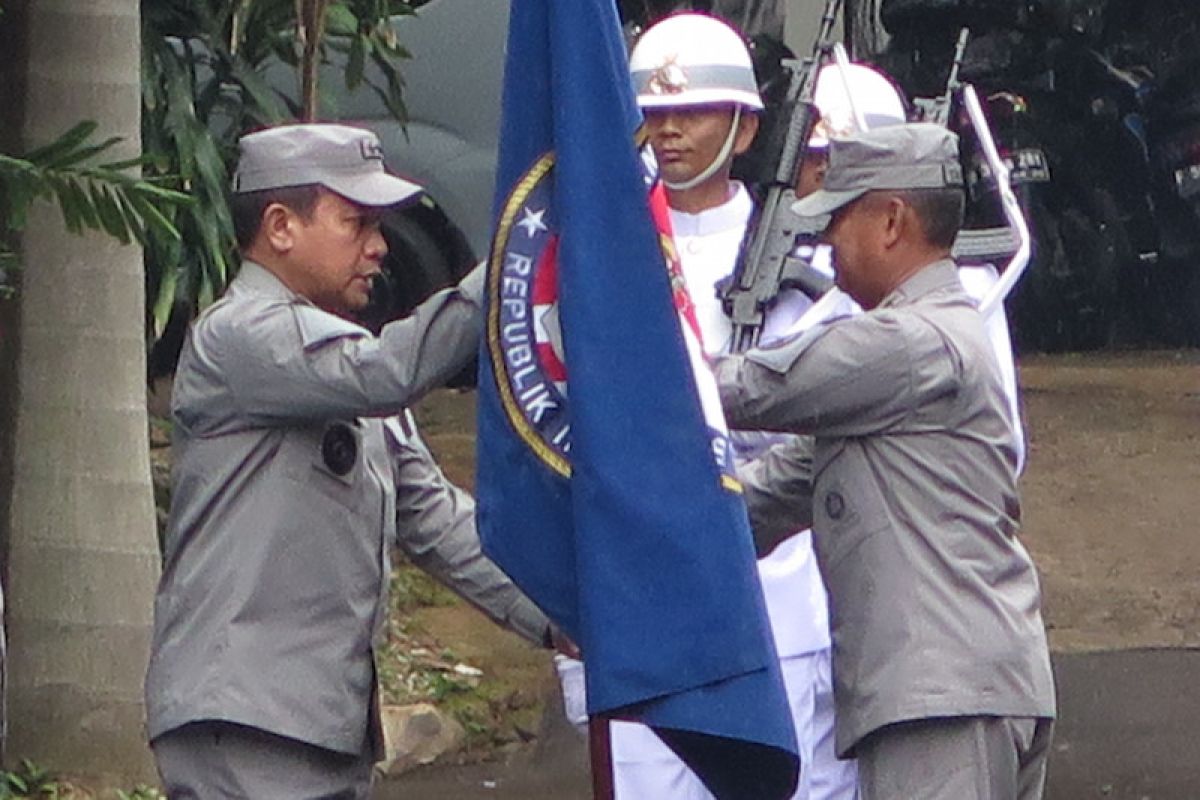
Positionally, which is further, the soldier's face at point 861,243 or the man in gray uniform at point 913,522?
the soldier's face at point 861,243

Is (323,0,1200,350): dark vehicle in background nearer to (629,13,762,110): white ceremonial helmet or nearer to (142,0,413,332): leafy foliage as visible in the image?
(142,0,413,332): leafy foliage

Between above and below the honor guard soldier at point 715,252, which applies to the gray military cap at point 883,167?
above

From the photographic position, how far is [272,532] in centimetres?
432

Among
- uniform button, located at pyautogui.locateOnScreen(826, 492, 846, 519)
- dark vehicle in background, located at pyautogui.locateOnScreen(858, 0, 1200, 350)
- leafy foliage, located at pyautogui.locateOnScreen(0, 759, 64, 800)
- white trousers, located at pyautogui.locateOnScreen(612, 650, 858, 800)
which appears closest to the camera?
uniform button, located at pyautogui.locateOnScreen(826, 492, 846, 519)

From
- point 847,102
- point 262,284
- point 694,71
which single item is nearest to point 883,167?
point 262,284

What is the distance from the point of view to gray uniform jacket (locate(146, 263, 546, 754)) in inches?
168

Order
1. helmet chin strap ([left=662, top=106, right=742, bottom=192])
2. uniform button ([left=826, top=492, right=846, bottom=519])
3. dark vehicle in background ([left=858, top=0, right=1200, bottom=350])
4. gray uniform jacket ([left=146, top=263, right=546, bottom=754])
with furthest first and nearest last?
dark vehicle in background ([left=858, top=0, right=1200, bottom=350])
helmet chin strap ([left=662, top=106, right=742, bottom=192])
uniform button ([left=826, top=492, right=846, bottom=519])
gray uniform jacket ([left=146, top=263, right=546, bottom=754])

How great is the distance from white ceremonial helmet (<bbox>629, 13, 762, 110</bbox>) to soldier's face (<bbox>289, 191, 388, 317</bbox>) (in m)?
1.32

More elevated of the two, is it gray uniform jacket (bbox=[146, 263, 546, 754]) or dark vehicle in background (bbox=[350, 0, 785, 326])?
gray uniform jacket (bbox=[146, 263, 546, 754])

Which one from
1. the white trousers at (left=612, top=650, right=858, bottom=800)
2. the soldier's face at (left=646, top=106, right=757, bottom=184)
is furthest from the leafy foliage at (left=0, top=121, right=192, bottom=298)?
the white trousers at (left=612, top=650, right=858, bottom=800)

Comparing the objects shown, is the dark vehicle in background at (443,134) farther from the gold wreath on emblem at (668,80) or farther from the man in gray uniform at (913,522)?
the man in gray uniform at (913,522)

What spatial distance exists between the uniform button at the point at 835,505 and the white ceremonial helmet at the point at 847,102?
4.71 feet

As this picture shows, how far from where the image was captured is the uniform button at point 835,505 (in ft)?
14.8

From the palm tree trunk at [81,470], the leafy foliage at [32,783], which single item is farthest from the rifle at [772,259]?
the leafy foliage at [32,783]
